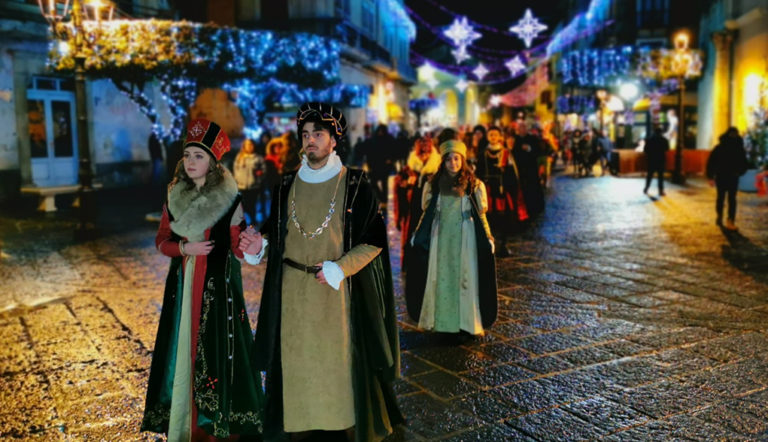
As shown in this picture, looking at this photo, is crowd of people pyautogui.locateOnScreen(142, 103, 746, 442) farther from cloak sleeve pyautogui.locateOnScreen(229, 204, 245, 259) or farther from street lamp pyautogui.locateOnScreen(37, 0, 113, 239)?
street lamp pyautogui.locateOnScreen(37, 0, 113, 239)

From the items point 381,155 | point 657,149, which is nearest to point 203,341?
point 381,155

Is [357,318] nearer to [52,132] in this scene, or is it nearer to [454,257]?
[454,257]

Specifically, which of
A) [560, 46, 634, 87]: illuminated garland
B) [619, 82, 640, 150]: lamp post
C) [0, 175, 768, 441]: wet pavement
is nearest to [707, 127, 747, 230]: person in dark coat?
[0, 175, 768, 441]: wet pavement

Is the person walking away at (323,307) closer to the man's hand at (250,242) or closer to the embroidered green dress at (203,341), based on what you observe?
the man's hand at (250,242)

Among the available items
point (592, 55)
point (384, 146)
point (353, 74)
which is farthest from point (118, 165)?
point (592, 55)

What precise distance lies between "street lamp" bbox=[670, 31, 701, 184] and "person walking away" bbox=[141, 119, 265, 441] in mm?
Result: 17913

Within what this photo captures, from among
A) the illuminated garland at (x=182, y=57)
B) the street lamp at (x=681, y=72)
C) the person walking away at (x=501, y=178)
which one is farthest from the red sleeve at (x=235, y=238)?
the street lamp at (x=681, y=72)

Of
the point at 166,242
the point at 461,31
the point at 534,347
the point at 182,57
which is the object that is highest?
the point at 461,31

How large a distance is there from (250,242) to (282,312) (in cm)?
39

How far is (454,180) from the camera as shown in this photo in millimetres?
5590

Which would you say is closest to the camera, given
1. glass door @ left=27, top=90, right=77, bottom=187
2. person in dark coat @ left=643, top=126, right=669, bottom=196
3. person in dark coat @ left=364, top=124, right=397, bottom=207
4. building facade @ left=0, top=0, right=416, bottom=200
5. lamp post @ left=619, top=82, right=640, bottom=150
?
person in dark coat @ left=364, top=124, right=397, bottom=207

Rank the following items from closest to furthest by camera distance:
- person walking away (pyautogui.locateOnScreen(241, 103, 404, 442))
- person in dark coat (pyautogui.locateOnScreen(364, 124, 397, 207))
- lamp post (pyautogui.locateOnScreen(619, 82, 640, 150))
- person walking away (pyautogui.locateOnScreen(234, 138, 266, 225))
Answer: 1. person walking away (pyautogui.locateOnScreen(241, 103, 404, 442))
2. person walking away (pyautogui.locateOnScreen(234, 138, 266, 225))
3. person in dark coat (pyautogui.locateOnScreen(364, 124, 397, 207))
4. lamp post (pyautogui.locateOnScreen(619, 82, 640, 150))

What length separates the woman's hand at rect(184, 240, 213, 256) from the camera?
11.3ft

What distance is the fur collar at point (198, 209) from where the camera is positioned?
3.48 m
